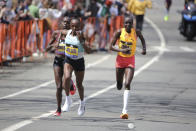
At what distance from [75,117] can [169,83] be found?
6.74 m

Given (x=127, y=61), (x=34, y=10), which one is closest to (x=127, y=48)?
(x=127, y=61)

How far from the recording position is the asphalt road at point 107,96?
11055 mm

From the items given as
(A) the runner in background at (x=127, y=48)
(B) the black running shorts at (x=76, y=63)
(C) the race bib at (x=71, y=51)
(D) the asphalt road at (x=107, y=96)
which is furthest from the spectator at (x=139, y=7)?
(C) the race bib at (x=71, y=51)

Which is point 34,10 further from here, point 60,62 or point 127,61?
point 60,62

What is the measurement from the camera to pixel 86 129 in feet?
34.2

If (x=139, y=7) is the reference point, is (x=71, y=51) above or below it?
above

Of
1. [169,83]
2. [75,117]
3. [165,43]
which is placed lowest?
[165,43]

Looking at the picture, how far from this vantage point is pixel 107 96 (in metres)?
15.2

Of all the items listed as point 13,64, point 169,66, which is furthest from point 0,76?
point 169,66

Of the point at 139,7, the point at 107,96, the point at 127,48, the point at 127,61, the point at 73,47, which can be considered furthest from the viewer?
the point at 139,7

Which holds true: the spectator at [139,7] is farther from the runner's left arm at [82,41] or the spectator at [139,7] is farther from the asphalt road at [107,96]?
the runner's left arm at [82,41]

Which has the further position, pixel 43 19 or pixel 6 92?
pixel 43 19

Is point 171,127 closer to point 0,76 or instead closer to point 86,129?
point 86,129

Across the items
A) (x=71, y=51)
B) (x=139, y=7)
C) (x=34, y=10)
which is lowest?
(x=139, y=7)
